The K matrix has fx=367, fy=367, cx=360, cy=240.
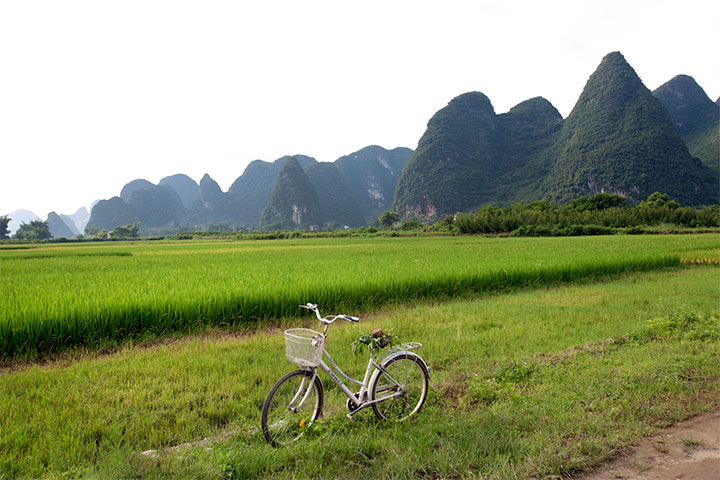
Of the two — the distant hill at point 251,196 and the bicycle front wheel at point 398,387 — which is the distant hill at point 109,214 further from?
the bicycle front wheel at point 398,387

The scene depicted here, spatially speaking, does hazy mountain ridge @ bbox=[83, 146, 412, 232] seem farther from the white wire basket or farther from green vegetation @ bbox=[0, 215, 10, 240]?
the white wire basket

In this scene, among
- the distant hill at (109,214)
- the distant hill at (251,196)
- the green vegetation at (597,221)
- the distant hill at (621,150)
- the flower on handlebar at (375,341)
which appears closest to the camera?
the flower on handlebar at (375,341)

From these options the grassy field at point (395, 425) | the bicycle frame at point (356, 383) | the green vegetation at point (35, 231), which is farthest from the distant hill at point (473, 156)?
the bicycle frame at point (356, 383)

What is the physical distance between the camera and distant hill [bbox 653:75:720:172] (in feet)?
288

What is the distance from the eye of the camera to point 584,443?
2.73 metres

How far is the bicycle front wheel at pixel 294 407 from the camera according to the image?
2.86 meters

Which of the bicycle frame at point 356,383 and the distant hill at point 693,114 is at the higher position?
the distant hill at point 693,114

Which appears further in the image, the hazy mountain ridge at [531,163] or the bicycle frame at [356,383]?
the hazy mountain ridge at [531,163]

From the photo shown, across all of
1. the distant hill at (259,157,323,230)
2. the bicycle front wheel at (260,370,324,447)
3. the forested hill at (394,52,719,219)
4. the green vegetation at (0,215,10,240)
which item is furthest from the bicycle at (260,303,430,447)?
the distant hill at (259,157,323,230)

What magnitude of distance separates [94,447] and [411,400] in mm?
2658

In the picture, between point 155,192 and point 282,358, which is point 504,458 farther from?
point 155,192

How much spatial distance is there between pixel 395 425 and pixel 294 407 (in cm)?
86

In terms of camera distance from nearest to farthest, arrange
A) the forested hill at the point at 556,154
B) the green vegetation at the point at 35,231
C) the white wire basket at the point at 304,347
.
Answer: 1. the white wire basket at the point at 304,347
2. the forested hill at the point at 556,154
3. the green vegetation at the point at 35,231

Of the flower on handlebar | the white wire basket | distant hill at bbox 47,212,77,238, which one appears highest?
distant hill at bbox 47,212,77,238
